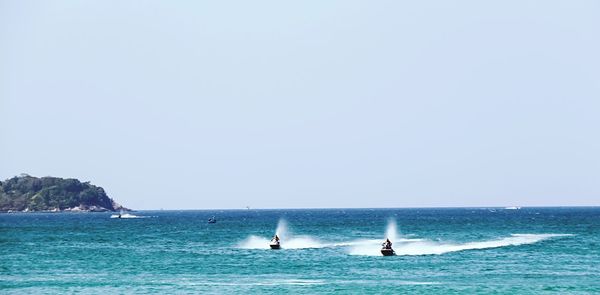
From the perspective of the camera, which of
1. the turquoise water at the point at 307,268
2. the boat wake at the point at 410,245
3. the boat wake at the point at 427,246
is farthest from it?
the boat wake at the point at 410,245

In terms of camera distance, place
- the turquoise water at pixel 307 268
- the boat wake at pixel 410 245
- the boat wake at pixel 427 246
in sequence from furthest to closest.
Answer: the boat wake at pixel 410 245 < the boat wake at pixel 427 246 < the turquoise water at pixel 307 268

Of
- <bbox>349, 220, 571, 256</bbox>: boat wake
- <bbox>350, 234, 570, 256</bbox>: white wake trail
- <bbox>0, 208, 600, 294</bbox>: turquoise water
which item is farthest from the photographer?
<bbox>349, 220, 571, 256</bbox>: boat wake

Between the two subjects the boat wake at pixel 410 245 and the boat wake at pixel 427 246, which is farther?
the boat wake at pixel 410 245

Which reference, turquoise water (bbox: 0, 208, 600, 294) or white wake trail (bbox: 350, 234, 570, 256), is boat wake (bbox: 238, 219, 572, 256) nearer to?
white wake trail (bbox: 350, 234, 570, 256)

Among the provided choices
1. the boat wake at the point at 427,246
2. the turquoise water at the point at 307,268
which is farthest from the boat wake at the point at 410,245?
the turquoise water at the point at 307,268

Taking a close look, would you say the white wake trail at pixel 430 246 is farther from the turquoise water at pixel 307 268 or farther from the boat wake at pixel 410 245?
the turquoise water at pixel 307 268

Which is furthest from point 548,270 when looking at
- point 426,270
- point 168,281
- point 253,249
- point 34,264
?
point 34,264

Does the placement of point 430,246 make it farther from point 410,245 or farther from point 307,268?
point 307,268

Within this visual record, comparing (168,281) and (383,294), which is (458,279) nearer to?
(383,294)

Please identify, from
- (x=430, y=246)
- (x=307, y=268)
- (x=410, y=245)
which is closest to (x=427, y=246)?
(x=430, y=246)

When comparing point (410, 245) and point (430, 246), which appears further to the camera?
point (410, 245)

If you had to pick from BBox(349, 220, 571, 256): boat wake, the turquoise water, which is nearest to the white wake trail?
BBox(349, 220, 571, 256): boat wake

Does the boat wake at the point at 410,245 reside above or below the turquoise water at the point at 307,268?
above

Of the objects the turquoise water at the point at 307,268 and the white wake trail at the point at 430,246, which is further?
the white wake trail at the point at 430,246
